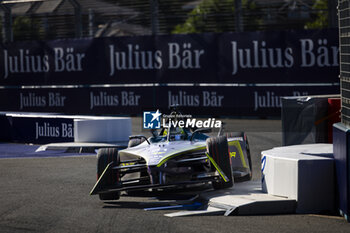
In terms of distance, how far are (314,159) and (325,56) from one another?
10.3 meters

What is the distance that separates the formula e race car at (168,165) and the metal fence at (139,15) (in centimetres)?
955

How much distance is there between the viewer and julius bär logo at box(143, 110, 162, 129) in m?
11.4

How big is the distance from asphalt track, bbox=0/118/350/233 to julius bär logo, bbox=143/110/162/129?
1.20 meters

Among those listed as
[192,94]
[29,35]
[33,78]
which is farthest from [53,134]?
[29,35]

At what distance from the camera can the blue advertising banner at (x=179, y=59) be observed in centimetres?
1869

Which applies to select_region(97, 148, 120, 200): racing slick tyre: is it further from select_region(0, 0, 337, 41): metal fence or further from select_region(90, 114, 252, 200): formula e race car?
select_region(0, 0, 337, 41): metal fence

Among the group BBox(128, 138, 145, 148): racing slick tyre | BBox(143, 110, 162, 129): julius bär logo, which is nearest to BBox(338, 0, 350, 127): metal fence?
BBox(143, 110, 162, 129): julius bär logo

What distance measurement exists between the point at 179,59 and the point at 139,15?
7.34 feet

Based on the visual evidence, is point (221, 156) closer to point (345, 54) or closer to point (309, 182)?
point (309, 182)

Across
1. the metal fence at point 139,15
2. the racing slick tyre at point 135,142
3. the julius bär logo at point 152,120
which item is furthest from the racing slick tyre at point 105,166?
the metal fence at point 139,15

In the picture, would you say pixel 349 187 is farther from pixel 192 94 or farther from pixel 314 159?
pixel 192 94

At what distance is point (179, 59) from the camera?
20.7 metres

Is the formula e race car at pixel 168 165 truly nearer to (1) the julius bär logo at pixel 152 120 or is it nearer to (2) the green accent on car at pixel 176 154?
(2) the green accent on car at pixel 176 154

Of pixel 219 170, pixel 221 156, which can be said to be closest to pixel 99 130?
pixel 221 156
